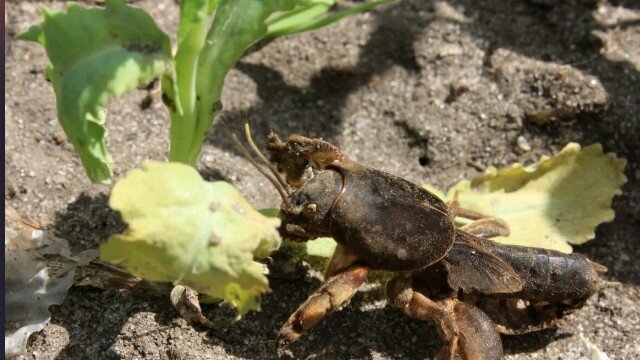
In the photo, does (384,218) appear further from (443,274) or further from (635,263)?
(635,263)

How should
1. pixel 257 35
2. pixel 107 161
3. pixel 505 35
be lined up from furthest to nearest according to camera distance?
pixel 505 35
pixel 257 35
pixel 107 161

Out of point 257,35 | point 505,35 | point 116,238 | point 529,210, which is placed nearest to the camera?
point 116,238

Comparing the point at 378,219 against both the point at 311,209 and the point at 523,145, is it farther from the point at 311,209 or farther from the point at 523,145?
the point at 523,145

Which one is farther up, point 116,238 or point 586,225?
point 116,238

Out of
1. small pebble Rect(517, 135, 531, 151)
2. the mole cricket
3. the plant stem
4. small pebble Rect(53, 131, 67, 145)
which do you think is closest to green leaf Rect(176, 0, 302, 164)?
the plant stem

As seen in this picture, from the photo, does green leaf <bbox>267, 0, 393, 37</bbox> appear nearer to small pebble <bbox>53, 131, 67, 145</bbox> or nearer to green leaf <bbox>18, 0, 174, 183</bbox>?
green leaf <bbox>18, 0, 174, 183</bbox>

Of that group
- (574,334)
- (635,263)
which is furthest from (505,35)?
(574,334)
